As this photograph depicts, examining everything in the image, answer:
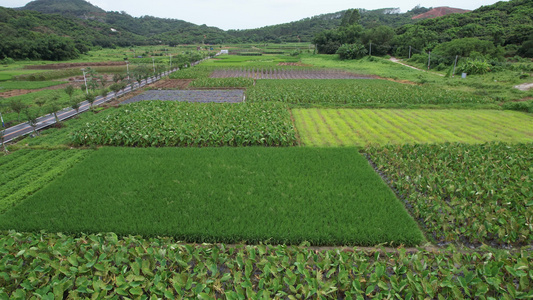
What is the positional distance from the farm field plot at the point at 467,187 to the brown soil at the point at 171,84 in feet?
88.2

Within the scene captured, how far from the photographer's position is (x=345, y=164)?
1234 centimetres

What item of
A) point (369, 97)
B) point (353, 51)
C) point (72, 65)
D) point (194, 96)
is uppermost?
point (353, 51)

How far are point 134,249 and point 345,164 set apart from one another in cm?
928

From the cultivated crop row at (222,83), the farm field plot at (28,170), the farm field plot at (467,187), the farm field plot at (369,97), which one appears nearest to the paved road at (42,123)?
the farm field plot at (28,170)

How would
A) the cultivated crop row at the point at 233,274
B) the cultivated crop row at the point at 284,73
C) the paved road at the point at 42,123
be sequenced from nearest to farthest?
1. the cultivated crop row at the point at 233,274
2. the paved road at the point at 42,123
3. the cultivated crop row at the point at 284,73

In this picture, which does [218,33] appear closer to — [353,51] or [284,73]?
[353,51]

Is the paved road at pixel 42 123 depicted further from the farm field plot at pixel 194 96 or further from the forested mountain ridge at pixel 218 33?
the forested mountain ridge at pixel 218 33

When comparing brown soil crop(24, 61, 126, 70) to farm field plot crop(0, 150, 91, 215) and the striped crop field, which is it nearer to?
farm field plot crop(0, 150, 91, 215)

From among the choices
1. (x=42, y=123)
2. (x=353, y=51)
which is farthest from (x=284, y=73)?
(x=42, y=123)

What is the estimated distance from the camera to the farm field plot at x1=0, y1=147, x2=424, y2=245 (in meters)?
7.81

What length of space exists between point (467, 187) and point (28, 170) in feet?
60.1

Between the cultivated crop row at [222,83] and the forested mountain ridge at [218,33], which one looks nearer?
the cultivated crop row at [222,83]

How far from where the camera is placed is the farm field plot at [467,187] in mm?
7809

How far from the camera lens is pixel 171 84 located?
116 ft
